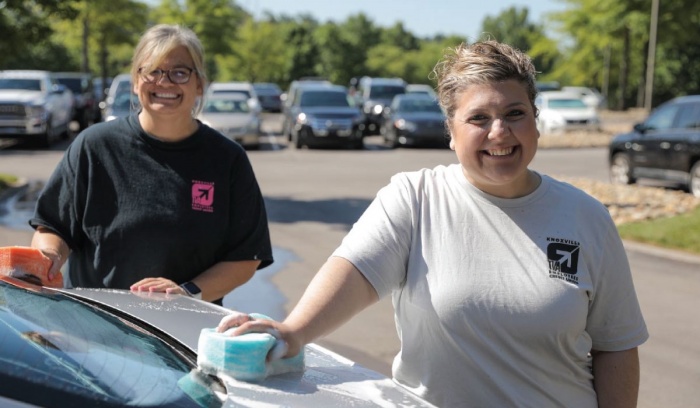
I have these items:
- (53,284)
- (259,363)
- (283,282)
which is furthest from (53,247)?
(283,282)

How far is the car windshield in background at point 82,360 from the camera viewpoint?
2020mm

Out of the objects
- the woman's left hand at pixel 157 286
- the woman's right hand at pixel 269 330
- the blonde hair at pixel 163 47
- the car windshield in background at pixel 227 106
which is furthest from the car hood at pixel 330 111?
the woman's right hand at pixel 269 330

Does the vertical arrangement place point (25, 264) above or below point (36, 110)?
above

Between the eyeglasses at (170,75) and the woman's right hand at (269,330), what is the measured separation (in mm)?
1405

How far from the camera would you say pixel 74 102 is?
108 feet

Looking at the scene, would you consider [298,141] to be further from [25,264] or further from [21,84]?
[25,264]

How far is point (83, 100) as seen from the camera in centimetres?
3369

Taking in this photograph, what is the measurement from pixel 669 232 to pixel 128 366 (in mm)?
10261

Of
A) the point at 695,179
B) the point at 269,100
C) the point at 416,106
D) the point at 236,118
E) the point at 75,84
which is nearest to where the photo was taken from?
the point at 695,179

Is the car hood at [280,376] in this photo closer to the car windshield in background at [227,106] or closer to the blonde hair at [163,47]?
the blonde hair at [163,47]

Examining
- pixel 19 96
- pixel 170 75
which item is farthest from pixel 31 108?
pixel 170 75

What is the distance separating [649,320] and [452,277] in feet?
18.8

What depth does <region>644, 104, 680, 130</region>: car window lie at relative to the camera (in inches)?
664

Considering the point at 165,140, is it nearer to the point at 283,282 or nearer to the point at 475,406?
the point at 475,406
